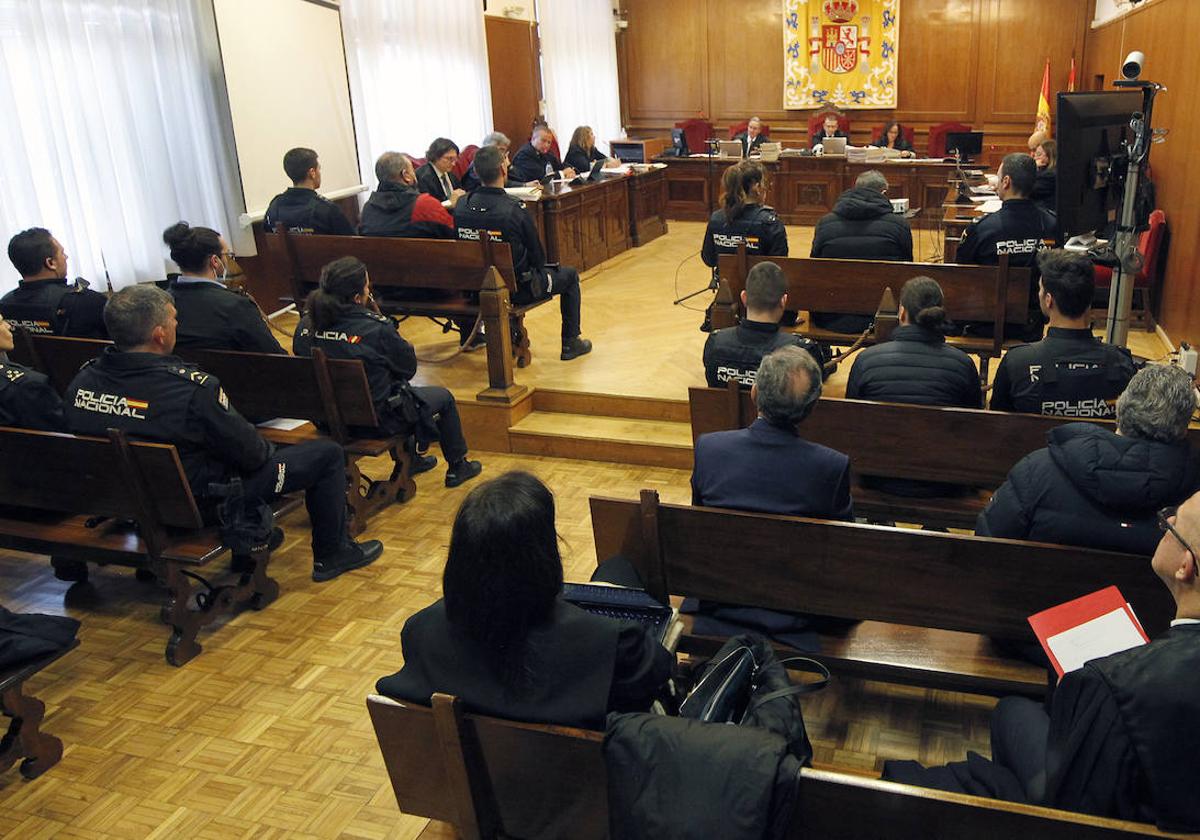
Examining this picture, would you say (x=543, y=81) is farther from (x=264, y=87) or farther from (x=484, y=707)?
(x=484, y=707)

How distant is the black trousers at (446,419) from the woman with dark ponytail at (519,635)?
272cm

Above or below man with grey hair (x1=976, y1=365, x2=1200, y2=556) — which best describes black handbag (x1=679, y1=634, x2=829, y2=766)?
below

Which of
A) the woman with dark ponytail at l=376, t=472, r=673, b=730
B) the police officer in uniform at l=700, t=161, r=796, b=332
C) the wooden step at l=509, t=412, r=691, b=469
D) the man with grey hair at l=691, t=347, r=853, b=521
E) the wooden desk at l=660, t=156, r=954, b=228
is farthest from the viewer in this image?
the wooden desk at l=660, t=156, r=954, b=228

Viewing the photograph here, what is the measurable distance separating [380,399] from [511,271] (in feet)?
4.63

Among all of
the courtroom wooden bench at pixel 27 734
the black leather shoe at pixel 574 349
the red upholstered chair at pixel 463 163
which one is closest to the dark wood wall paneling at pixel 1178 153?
the black leather shoe at pixel 574 349

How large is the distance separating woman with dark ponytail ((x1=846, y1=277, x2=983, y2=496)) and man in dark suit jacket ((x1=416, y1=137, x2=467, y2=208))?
4.27m

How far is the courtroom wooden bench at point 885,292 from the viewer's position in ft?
14.7

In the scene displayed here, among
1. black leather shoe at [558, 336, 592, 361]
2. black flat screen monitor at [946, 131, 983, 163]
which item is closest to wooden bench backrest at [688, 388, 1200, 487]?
black leather shoe at [558, 336, 592, 361]

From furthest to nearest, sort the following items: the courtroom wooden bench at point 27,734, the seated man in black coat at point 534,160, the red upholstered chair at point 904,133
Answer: the red upholstered chair at point 904,133, the seated man in black coat at point 534,160, the courtroom wooden bench at point 27,734

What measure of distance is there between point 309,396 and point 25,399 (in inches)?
40.0

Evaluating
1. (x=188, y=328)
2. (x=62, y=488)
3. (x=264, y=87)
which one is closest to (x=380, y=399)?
(x=188, y=328)

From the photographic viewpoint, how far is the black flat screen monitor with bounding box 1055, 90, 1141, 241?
3857mm

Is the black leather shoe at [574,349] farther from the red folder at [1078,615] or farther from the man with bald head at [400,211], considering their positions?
the red folder at [1078,615]

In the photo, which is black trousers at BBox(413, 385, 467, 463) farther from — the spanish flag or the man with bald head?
the spanish flag
